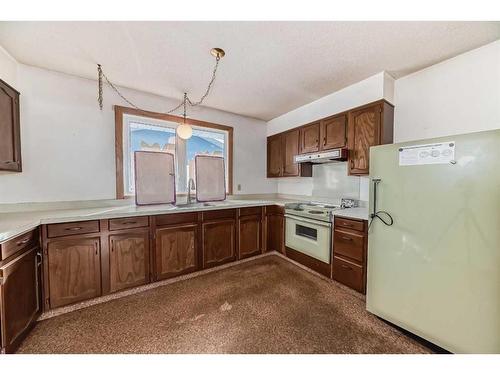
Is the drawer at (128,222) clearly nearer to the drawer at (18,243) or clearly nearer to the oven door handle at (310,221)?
the drawer at (18,243)

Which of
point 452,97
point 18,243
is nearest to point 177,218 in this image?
point 18,243

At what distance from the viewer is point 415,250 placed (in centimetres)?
140

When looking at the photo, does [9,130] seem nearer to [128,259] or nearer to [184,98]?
[128,259]

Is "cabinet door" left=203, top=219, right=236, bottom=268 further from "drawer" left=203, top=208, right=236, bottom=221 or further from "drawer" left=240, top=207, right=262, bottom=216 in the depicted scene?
"drawer" left=240, top=207, right=262, bottom=216

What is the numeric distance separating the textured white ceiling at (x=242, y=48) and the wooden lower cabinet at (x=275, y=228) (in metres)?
1.80

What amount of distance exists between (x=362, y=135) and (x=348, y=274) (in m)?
1.60

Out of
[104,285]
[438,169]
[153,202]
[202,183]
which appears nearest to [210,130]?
[202,183]

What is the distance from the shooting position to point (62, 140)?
7.10ft

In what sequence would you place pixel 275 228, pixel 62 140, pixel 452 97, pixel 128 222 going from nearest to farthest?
1. pixel 452 97
2. pixel 128 222
3. pixel 62 140
4. pixel 275 228

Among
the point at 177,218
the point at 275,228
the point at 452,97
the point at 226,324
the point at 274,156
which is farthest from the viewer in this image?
the point at 274,156

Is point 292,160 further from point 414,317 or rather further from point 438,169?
point 414,317

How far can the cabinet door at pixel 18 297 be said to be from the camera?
48.1 inches
